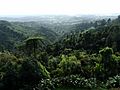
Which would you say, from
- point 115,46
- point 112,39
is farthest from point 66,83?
point 112,39

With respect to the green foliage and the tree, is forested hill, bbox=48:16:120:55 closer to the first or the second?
the tree

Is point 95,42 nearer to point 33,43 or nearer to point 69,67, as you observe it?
point 33,43

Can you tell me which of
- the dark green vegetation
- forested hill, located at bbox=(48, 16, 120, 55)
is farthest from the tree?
forested hill, located at bbox=(48, 16, 120, 55)

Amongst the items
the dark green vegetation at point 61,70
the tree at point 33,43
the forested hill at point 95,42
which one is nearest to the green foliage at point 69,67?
the dark green vegetation at point 61,70

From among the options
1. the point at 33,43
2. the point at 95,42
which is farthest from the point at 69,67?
the point at 95,42

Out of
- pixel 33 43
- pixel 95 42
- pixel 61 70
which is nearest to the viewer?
pixel 61 70

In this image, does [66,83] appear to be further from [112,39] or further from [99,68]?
[112,39]

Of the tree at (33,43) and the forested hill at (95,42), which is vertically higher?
the tree at (33,43)

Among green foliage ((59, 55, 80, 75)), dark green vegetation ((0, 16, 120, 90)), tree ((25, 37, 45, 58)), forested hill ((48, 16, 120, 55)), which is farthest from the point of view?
forested hill ((48, 16, 120, 55))

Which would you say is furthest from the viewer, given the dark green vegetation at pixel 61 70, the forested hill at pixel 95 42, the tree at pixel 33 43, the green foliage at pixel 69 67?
the forested hill at pixel 95 42

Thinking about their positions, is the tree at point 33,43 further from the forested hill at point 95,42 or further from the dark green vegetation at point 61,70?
the forested hill at point 95,42

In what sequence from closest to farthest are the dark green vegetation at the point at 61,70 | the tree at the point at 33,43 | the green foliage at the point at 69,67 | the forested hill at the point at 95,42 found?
the dark green vegetation at the point at 61,70
the green foliage at the point at 69,67
the tree at the point at 33,43
the forested hill at the point at 95,42
